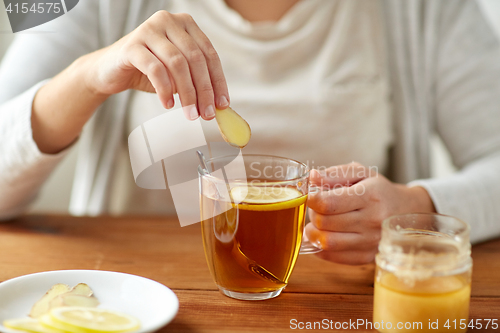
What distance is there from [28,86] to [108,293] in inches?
23.2

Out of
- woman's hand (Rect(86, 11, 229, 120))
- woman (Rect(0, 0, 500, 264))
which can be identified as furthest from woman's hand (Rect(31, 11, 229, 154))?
woman (Rect(0, 0, 500, 264))

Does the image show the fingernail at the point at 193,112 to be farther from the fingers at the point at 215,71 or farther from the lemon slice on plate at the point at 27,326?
the lemon slice on plate at the point at 27,326

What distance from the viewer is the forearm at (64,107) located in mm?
689

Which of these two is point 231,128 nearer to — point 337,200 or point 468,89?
point 337,200

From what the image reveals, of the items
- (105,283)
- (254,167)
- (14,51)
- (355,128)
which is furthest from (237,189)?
(14,51)

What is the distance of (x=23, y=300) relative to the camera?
458mm

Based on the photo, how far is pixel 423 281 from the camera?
413 millimetres

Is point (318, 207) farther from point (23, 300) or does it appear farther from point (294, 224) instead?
point (23, 300)

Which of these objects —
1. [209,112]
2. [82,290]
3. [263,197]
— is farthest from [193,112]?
[82,290]

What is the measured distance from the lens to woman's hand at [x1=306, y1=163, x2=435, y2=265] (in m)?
0.57

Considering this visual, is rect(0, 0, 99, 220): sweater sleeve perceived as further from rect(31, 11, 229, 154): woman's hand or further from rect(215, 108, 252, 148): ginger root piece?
rect(215, 108, 252, 148): ginger root piece

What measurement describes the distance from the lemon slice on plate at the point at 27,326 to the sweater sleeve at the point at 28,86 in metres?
0.40

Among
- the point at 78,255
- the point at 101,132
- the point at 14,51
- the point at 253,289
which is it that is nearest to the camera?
the point at 253,289

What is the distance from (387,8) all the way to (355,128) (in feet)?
0.99
